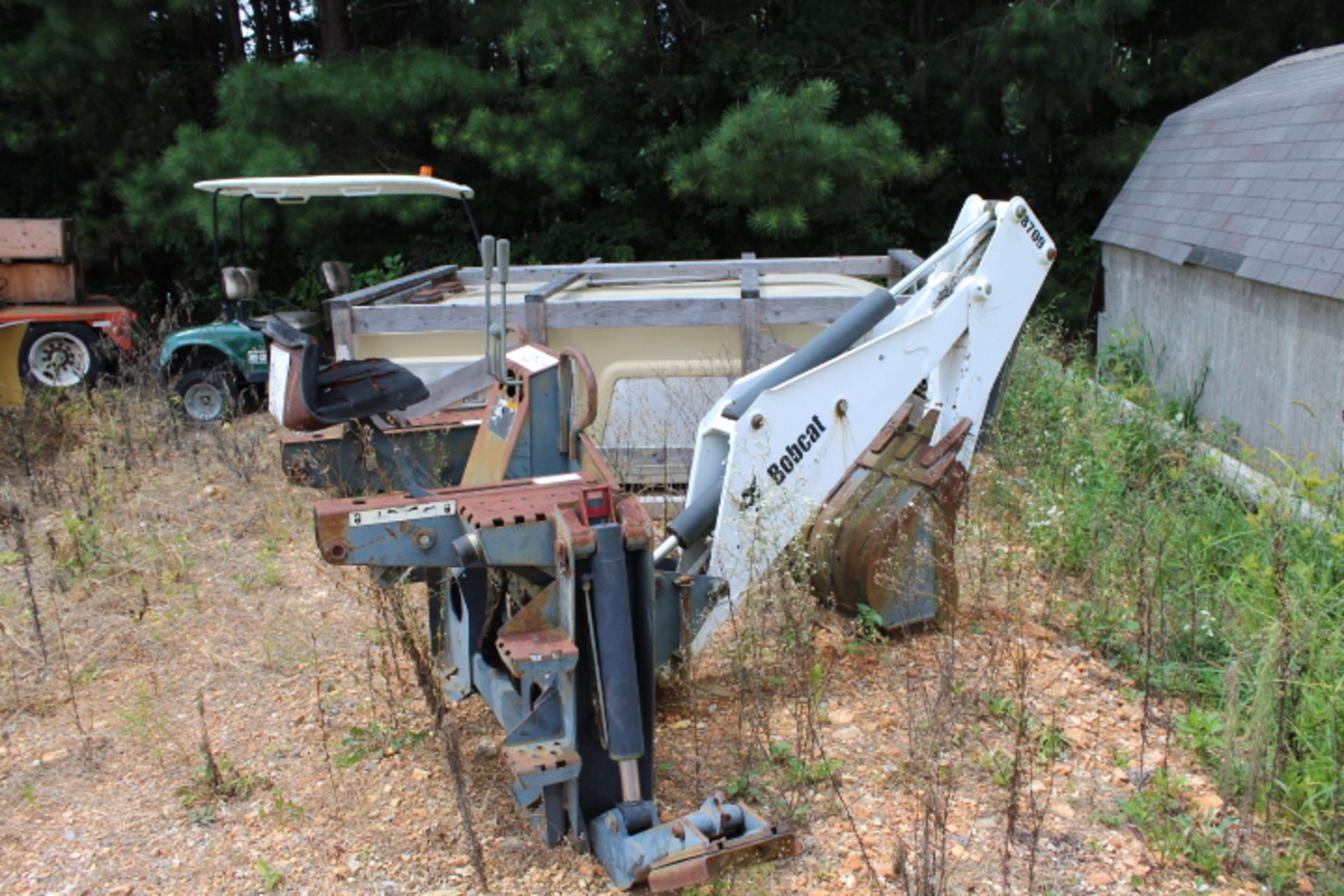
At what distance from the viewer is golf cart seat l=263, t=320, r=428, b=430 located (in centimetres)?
663

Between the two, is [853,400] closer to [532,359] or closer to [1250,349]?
[532,359]

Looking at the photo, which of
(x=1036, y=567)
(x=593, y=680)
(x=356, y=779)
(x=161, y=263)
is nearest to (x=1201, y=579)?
(x=1036, y=567)

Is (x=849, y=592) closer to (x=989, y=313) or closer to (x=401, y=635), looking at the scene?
(x=989, y=313)

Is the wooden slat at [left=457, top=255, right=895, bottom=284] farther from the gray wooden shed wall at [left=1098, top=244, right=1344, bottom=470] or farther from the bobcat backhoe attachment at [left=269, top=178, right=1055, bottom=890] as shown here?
the bobcat backhoe attachment at [left=269, top=178, right=1055, bottom=890]

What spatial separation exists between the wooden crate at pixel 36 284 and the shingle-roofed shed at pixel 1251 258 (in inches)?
386

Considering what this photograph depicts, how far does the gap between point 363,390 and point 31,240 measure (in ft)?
21.3

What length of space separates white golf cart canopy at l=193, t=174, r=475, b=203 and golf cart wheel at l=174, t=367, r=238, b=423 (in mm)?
3046

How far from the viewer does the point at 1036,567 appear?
5930 mm

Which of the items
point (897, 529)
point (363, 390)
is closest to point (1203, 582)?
point (897, 529)

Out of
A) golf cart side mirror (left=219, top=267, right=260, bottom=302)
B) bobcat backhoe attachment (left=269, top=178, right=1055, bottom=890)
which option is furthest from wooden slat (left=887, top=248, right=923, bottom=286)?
golf cart side mirror (left=219, top=267, right=260, bottom=302)

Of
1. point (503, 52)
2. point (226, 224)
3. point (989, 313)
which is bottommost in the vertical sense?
point (989, 313)

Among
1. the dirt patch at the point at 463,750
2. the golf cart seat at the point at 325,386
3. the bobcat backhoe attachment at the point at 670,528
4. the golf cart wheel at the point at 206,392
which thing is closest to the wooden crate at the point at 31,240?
the golf cart wheel at the point at 206,392

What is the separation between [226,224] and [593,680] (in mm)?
10166

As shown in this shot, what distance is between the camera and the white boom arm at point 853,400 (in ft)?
14.0
